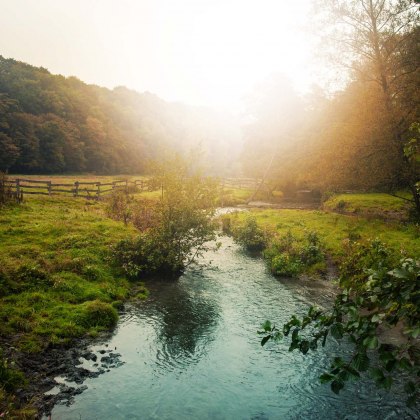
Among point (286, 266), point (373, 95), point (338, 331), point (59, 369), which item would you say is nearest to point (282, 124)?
point (373, 95)

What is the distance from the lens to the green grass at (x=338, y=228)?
921 inches

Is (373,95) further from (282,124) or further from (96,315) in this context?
(282,124)

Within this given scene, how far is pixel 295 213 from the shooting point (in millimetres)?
39344

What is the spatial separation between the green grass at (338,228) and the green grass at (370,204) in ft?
15.0

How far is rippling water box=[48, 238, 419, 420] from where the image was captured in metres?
9.92

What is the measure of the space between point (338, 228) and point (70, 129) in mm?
73172

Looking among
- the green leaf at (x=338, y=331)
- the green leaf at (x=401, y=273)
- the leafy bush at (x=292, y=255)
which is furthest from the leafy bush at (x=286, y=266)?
the green leaf at (x=401, y=273)

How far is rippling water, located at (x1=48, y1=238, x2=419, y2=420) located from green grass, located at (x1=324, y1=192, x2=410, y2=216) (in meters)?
23.0

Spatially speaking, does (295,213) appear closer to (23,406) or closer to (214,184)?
(214,184)

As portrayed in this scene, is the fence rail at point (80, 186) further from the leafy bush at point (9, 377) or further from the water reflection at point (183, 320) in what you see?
the leafy bush at point (9, 377)

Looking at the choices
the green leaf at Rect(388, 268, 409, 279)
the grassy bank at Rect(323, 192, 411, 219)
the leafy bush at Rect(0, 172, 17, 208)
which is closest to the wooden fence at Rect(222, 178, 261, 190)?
the grassy bank at Rect(323, 192, 411, 219)

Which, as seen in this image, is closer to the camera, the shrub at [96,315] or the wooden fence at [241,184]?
the shrub at [96,315]

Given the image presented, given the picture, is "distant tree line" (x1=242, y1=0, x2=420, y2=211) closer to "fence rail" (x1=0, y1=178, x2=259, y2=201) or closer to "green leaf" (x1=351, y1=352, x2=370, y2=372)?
"fence rail" (x1=0, y1=178, x2=259, y2=201)

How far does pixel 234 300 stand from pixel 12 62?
3729 inches
